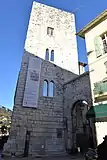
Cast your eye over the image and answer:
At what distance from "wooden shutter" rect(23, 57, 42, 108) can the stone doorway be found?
11.1ft

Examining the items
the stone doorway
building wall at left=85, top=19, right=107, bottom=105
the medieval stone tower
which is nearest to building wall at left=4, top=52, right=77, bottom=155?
the medieval stone tower

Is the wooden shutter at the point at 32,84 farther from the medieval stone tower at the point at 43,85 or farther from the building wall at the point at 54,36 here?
the building wall at the point at 54,36

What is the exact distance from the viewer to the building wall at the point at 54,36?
14.9m

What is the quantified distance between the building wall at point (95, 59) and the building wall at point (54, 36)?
17.5 ft

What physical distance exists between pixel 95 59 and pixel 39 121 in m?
6.56

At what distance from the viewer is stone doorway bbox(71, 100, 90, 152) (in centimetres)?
1280

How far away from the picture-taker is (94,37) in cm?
972

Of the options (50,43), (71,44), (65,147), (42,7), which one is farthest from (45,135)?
(42,7)

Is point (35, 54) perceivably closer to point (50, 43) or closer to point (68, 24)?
point (50, 43)

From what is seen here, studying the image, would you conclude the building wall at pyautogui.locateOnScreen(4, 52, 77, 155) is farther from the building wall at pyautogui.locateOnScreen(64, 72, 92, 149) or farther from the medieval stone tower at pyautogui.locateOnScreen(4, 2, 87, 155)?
the building wall at pyautogui.locateOnScreen(64, 72, 92, 149)

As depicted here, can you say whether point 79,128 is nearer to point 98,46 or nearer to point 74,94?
point 74,94

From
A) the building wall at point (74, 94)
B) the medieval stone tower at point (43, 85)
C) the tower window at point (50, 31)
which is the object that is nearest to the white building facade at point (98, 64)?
the building wall at point (74, 94)

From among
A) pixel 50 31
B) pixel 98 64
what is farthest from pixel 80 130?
pixel 50 31

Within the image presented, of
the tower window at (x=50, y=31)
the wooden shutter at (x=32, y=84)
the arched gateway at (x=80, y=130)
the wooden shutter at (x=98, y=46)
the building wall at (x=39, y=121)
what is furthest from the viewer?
the tower window at (x=50, y=31)
